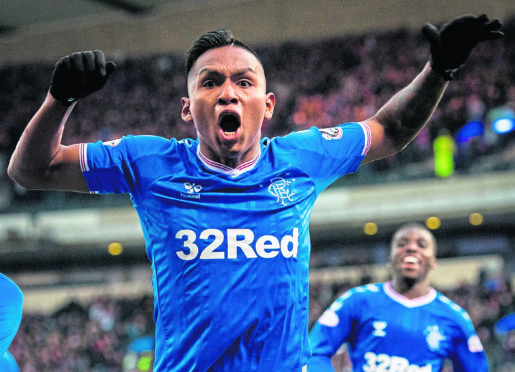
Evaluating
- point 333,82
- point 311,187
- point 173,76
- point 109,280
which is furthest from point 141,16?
point 311,187

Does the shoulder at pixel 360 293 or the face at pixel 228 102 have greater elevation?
the face at pixel 228 102

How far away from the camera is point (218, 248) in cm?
209

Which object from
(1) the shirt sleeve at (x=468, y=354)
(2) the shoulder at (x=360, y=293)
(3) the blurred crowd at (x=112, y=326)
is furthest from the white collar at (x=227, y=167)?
(3) the blurred crowd at (x=112, y=326)

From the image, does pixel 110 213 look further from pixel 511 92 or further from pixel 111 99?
pixel 511 92

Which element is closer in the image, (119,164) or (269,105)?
(119,164)

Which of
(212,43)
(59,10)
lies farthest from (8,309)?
(59,10)

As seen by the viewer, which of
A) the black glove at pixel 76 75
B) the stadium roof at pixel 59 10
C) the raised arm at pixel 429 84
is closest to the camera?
the black glove at pixel 76 75

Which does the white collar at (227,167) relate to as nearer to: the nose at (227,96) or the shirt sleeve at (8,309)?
the nose at (227,96)

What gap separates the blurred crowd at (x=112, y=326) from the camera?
48.9 ft

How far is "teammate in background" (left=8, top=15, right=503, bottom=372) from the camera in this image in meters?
2.06

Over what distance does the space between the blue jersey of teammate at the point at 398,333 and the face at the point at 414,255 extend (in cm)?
20

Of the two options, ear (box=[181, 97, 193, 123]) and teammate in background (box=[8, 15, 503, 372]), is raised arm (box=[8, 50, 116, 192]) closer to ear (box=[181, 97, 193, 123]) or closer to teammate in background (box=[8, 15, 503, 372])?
teammate in background (box=[8, 15, 503, 372])

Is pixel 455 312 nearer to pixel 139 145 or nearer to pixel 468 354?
pixel 468 354

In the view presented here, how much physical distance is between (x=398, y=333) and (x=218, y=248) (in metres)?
3.17
